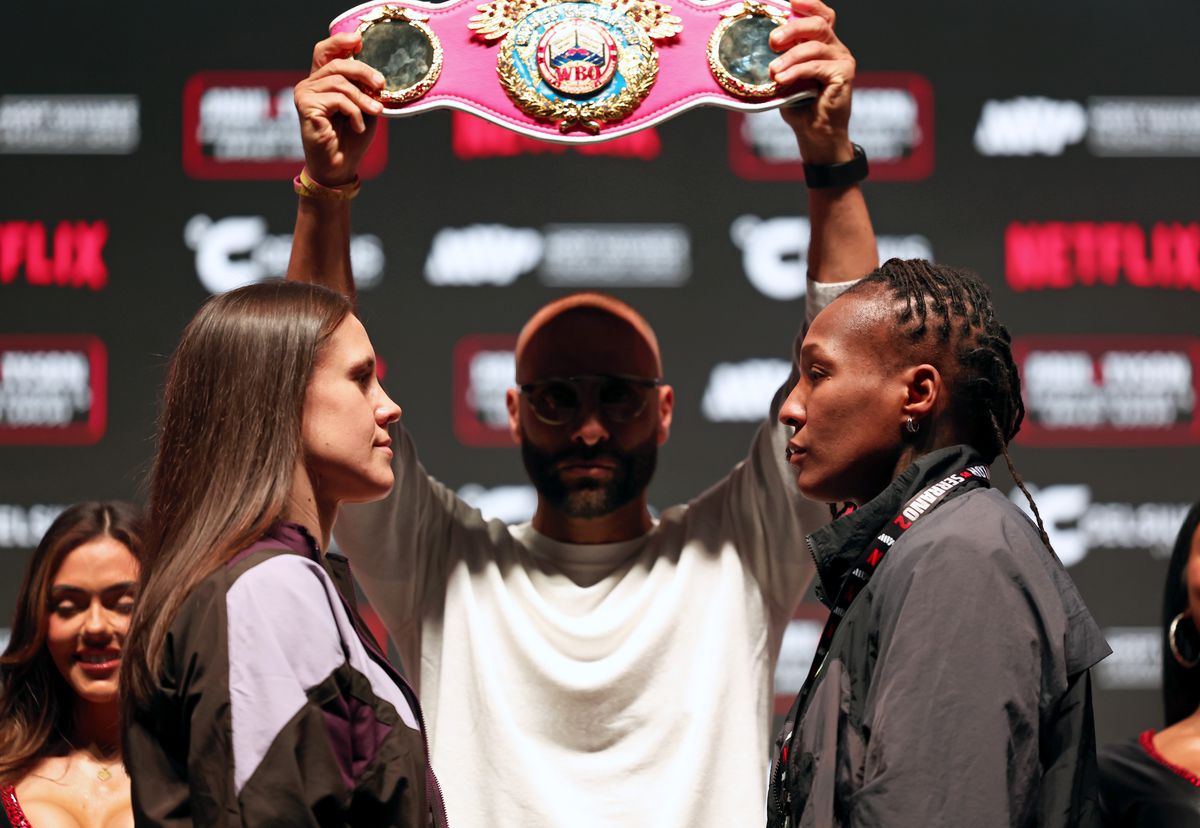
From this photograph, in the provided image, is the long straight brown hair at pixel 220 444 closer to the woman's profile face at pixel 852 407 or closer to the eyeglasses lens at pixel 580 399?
the woman's profile face at pixel 852 407

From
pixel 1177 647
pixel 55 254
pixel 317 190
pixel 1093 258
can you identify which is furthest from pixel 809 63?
pixel 55 254

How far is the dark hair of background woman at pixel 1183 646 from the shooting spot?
98.3 inches

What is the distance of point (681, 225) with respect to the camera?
11.1 ft

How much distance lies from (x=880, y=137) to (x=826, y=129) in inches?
47.2

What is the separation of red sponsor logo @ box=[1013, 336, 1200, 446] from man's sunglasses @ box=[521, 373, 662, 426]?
3.93ft

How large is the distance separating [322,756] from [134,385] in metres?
2.05

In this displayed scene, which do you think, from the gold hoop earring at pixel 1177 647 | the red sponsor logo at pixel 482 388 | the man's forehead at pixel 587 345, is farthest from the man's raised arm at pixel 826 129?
the red sponsor logo at pixel 482 388

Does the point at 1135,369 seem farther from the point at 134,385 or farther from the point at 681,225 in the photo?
the point at 134,385

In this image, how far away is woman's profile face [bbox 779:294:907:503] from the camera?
1765 millimetres

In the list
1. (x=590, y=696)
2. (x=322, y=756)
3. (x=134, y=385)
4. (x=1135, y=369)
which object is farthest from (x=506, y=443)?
(x=322, y=756)

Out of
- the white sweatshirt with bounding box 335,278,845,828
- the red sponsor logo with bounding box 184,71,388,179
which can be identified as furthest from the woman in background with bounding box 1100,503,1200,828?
the red sponsor logo with bounding box 184,71,388,179

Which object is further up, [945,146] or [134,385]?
[945,146]

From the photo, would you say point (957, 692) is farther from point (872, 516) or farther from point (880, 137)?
point (880, 137)

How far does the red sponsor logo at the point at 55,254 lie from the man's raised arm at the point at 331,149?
4.07 feet
